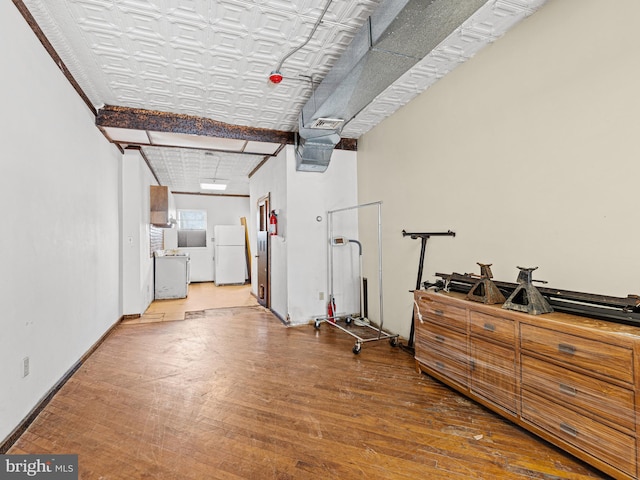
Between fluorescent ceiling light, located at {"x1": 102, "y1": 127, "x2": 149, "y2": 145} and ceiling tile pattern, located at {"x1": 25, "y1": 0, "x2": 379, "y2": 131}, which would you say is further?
fluorescent ceiling light, located at {"x1": 102, "y1": 127, "x2": 149, "y2": 145}

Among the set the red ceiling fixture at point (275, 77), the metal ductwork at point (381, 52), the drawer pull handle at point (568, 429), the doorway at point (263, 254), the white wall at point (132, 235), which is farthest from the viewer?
the doorway at point (263, 254)

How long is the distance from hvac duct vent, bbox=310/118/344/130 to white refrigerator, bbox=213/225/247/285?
6.44 m

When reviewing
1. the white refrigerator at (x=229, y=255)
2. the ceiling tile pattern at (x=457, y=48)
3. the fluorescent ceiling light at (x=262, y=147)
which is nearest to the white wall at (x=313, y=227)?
the fluorescent ceiling light at (x=262, y=147)

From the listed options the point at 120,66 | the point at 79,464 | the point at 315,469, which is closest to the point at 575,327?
the point at 315,469

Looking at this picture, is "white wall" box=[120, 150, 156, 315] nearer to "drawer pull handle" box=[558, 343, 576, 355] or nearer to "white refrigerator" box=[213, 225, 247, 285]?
"white refrigerator" box=[213, 225, 247, 285]

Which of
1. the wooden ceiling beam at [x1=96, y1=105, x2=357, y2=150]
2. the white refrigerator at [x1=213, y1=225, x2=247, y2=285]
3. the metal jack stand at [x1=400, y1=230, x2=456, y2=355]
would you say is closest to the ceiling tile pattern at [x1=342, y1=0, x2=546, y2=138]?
the wooden ceiling beam at [x1=96, y1=105, x2=357, y2=150]

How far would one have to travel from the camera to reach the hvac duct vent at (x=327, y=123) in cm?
338

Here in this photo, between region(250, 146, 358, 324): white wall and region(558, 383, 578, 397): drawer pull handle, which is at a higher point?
region(250, 146, 358, 324): white wall

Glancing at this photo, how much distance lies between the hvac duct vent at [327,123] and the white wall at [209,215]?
7590 mm

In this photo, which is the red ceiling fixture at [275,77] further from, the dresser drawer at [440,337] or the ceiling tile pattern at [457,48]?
the dresser drawer at [440,337]

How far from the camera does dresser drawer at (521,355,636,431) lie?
1.57 meters

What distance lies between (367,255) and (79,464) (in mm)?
3831

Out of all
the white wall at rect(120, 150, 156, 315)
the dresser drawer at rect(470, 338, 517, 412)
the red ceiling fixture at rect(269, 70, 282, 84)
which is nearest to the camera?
the dresser drawer at rect(470, 338, 517, 412)

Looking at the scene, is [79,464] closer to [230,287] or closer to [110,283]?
[110,283]
